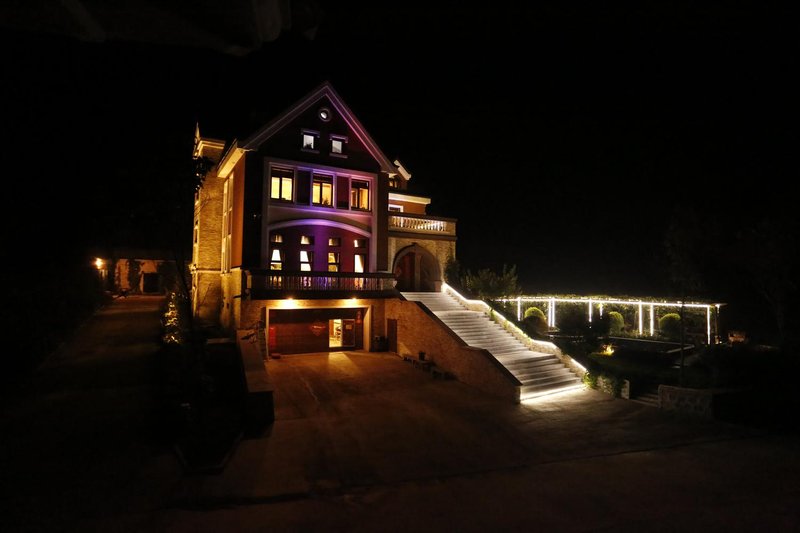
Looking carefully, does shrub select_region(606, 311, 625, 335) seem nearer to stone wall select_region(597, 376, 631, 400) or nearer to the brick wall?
stone wall select_region(597, 376, 631, 400)

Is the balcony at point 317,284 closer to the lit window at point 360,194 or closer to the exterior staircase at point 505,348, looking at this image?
the exterior staircase at point 505,348

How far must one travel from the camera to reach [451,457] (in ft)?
35.9

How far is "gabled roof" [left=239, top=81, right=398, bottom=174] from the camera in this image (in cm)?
2105

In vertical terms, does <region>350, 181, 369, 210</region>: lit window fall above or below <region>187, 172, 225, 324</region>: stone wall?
above

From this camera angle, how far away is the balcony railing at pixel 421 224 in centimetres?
2525

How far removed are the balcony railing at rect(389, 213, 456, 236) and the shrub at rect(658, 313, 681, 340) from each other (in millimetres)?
14412

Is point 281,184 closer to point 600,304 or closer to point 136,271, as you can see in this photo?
point 600,304

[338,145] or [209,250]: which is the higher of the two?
[338,145]

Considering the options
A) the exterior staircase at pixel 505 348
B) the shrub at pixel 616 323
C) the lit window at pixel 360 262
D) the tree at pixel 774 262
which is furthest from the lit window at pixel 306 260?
the tree at pixel 774 262

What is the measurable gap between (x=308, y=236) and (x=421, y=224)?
23.0 feet

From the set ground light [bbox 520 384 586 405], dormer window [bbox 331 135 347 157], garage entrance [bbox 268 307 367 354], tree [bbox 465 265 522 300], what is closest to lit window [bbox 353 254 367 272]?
garage entrance [bbox 268 307 367 354]

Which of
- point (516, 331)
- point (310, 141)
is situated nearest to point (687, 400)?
point (516, 331)

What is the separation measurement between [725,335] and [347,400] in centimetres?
2497

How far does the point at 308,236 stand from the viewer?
73.4 feet
